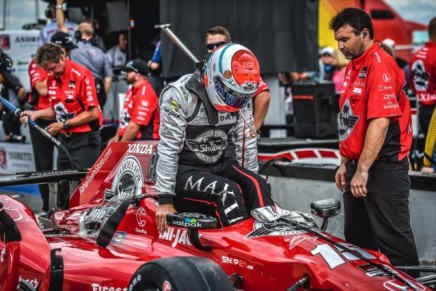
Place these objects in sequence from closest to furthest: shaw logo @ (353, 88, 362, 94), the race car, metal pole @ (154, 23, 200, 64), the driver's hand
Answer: the race car
the driver's hand
shaw logo @ (353, 88, 362, 94)
metal pole @ (154, 23, 200, 64)

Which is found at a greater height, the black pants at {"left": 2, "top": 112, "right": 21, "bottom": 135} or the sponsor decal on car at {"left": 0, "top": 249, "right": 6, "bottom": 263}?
the black pants at {"left": 2, "top": 112, "right": 21, "bottom": 135}

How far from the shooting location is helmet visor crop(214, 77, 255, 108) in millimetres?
5195

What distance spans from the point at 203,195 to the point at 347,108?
122 centimetres

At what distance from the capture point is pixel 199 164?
17.9 ft

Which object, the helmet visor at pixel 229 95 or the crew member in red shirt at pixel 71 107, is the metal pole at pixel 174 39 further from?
the helmet visor at pixel 229 95

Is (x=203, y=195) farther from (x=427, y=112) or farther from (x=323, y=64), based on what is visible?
(x=323, y=64)

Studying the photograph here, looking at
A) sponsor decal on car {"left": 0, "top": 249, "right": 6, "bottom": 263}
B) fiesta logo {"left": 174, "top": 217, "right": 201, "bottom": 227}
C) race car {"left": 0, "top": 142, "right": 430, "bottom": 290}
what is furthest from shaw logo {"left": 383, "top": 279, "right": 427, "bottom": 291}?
sponsor decal on car {"left": 0, "top": 249, "right": 6, "bottom": 263}

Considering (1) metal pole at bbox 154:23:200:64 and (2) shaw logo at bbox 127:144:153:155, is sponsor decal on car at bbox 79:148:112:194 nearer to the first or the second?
(2) shaw logo at bbox 127:144:153:155

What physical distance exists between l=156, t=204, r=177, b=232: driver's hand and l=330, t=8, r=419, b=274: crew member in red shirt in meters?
1.22

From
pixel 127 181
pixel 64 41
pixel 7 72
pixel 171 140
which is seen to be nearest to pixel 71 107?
pixel 64 41

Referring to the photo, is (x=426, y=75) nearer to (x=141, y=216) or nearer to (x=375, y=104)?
(x=375, y=104)

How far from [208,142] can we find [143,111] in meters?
4.21

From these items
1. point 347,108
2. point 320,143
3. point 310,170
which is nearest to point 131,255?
point 347,108

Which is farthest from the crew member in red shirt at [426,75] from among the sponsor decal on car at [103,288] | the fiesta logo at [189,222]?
the sponsor decal on car at [103,288]
